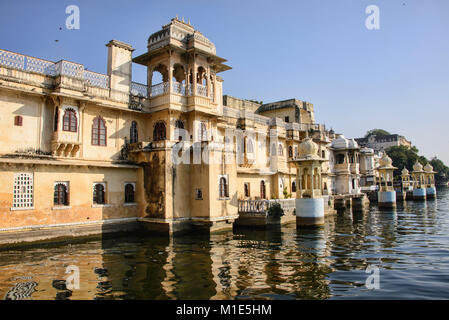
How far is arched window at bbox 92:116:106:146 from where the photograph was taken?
60.3 ft

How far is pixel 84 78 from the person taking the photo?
709 inches

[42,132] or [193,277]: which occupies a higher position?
[42,132]

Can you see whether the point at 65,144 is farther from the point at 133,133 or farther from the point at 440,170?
the point at 440,170

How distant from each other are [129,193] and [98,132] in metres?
3.96

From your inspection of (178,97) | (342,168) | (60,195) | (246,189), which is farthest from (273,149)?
(60,195)

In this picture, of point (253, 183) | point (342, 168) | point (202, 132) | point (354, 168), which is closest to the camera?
point (202, 132)

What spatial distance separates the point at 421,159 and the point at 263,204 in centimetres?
6611

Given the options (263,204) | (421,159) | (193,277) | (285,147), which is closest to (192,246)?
(193,277)

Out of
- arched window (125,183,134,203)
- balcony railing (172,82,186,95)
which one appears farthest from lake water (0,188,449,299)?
balcony railing (172,82,186,95)

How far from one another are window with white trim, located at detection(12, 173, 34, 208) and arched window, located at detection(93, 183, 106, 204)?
10.9 ft

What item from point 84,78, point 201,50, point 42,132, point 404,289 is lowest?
point 404,289

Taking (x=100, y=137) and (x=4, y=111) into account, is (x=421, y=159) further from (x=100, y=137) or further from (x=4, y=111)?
(x=4, y=111)

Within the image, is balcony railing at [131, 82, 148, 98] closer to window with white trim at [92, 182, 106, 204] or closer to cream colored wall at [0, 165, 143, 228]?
A: cream colored wall at [0, 165, 143, 228]

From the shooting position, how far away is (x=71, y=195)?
1659 centimetres
